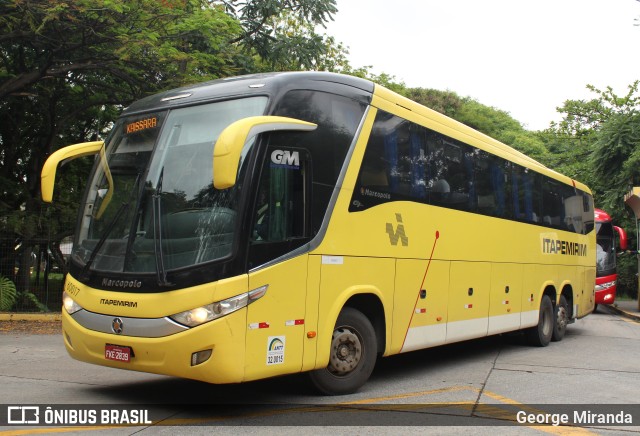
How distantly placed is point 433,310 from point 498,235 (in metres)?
2.67

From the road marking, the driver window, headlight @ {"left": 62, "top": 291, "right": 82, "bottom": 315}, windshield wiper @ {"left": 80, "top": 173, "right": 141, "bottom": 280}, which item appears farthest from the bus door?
headlight @ {"left": 62, "top": 291, "right": 82, "bottom": 315}

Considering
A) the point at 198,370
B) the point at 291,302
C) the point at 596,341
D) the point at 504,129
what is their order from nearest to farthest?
the point at 198,370
the point at 291,302
the point at 596,341
the point at 504,129

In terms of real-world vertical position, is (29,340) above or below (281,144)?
below

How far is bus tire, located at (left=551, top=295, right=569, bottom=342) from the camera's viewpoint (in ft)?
45.6

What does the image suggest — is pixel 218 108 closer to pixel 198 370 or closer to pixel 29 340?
pixel 198 370

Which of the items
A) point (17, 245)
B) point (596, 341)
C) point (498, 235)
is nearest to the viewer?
point (498, 235)

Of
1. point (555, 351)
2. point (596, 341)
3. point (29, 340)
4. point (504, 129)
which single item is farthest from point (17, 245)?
point (504, 129)

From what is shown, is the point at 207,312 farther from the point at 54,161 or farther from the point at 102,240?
the point at 54,161

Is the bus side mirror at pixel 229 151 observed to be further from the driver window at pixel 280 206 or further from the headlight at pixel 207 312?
the headlight at pixel 207 312

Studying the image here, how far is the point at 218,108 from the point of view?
676 centimetres

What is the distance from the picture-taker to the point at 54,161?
7023 mm

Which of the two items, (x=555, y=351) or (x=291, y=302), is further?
(x=555, y=351)

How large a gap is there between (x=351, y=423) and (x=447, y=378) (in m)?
3.19

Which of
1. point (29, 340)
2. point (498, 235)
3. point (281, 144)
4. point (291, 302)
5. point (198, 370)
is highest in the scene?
point (281, 144)
